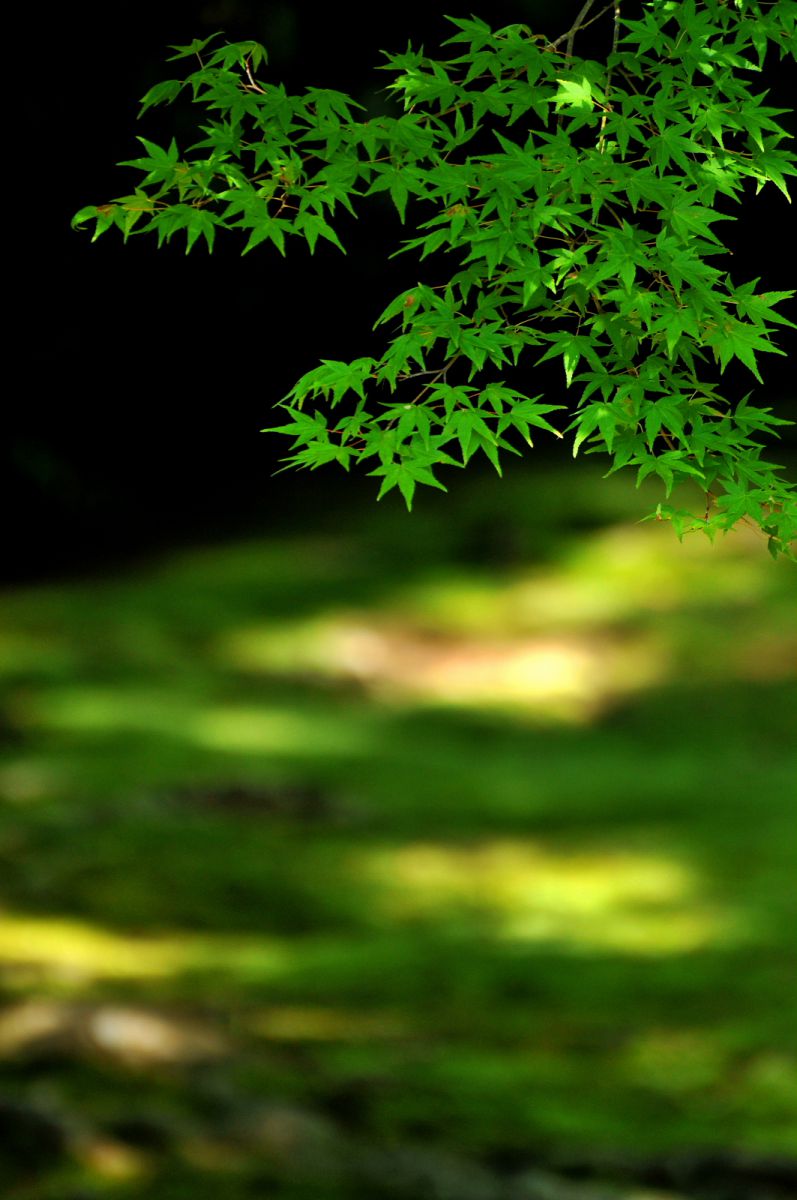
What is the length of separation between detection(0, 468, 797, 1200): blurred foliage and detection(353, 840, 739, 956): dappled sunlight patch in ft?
0.07

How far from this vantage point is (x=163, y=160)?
3.32 m

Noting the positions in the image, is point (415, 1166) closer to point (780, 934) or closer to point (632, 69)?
point (780, 934)

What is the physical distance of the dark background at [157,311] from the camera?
428 inches

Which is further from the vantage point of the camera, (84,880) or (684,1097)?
(84,880)

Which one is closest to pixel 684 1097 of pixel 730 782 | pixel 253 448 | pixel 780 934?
pixel 780 934

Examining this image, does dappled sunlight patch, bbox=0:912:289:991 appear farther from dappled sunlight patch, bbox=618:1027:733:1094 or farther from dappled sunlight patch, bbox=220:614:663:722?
dappled sunlight patch, bbox=220:614:663:722

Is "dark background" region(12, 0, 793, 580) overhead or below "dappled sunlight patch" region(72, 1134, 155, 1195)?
overhead

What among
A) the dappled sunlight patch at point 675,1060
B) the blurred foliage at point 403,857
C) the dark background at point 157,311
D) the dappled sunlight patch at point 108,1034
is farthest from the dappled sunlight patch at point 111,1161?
the dark background at point 157,311

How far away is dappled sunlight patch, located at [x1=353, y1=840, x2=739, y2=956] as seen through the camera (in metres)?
7.89

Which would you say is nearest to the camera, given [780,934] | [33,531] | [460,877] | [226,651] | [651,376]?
[651,376]

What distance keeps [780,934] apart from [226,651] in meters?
4.61

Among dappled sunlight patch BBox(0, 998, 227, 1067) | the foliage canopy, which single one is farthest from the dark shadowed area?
the foliage canopy

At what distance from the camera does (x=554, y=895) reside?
8.30 metres

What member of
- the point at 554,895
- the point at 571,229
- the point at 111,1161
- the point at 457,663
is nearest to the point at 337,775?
the point at 554,895
